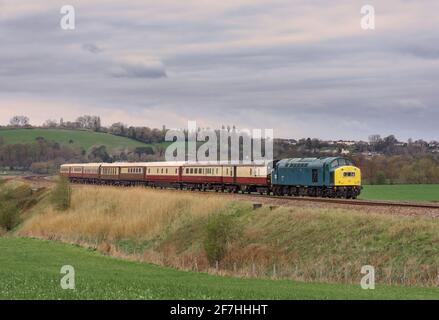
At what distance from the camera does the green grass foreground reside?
22391mm

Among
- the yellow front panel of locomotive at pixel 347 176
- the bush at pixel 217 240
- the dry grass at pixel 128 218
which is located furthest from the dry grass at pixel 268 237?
the yellow front panel of locomotive at pixel 347 176

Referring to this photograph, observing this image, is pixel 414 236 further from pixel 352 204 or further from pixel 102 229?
pixel 102 229

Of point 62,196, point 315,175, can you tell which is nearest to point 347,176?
point 315,175

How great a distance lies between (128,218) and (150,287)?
3822cm

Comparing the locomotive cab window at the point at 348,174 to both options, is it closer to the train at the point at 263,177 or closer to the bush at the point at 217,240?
the train at the point at 263,177

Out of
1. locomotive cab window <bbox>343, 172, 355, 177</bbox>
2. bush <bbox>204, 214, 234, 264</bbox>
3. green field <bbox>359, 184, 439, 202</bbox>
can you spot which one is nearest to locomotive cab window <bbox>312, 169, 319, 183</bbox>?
locomotive cab window <bbox>343, 172, 355, 177</bbox>

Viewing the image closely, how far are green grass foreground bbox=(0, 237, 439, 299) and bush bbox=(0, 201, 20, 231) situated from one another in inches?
1384

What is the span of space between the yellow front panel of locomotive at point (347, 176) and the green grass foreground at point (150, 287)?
23.0 m

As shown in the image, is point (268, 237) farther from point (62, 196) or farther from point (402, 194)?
point (62, 196)

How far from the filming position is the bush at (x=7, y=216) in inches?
2964

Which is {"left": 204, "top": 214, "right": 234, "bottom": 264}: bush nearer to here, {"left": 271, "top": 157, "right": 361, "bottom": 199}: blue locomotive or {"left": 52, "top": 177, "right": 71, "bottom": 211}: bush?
{"left": 271, "top": 157, "right": 361, "bottom": 199}: blue locomotive
